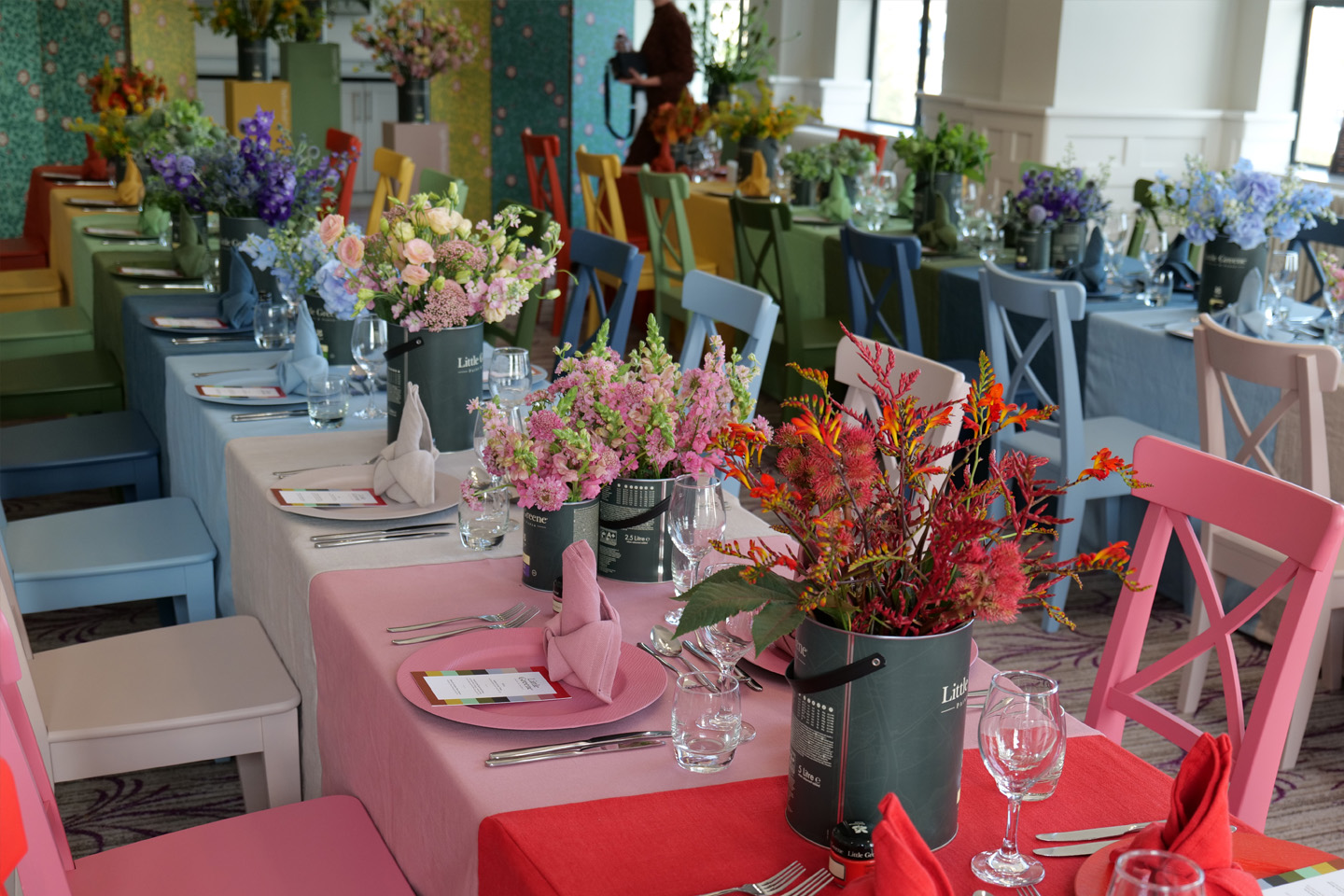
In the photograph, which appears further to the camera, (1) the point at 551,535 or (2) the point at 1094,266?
(2) the point at 1094,266

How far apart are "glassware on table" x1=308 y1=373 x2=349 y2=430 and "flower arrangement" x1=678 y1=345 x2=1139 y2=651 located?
144cm

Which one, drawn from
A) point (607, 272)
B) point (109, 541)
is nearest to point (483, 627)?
point (109, 541)

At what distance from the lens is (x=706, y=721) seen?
125 centimetres

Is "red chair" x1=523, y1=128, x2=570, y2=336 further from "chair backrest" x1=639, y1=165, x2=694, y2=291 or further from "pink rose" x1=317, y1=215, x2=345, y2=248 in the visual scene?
"pink rose" x1=317, y1=215, x2=345, y2=248

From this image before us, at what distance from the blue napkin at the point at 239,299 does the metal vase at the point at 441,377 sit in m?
1.02

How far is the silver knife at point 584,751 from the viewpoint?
125 centimetres

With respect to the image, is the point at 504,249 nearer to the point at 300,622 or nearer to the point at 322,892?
the point at 300,622

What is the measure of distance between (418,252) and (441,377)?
232 millimetres

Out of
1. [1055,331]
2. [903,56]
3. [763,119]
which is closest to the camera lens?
[1055,331]

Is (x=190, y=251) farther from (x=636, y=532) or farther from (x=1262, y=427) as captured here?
(x=1262, y=427)

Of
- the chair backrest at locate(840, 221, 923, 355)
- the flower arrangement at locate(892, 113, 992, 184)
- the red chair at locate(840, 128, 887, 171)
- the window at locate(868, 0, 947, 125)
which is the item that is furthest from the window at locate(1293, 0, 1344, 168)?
the chair backrest at locate(840, 221, 923, 355)

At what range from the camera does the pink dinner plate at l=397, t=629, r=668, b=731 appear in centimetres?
131

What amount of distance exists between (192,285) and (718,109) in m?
3.46

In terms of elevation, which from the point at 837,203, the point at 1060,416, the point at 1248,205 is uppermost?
the point at 1248,205
